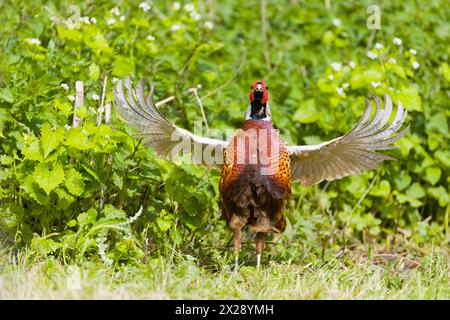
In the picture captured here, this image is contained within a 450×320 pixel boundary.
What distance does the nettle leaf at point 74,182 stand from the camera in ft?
13.6

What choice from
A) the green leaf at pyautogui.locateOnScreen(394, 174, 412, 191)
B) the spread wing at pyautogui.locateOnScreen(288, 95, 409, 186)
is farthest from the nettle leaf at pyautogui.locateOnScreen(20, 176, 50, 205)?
the green leaf at pyautogui.locateOnScreen(394, 174, 412, 191)

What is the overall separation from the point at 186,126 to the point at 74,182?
1340 millimetres

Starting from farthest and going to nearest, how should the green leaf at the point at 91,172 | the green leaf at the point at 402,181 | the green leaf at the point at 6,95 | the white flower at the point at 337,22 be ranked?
the white flower at the point at 337,22, the green leaf at the point at 402,181, the green leaf at the point at 6,95, the green leaf at the point at 91,172

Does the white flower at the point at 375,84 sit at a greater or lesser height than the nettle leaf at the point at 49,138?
greater

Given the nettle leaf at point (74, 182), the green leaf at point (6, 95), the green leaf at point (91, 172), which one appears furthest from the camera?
the green leaf at point (6, 95)

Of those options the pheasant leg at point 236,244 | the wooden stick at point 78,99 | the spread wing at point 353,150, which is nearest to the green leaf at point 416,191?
the spread wing at point 353,150

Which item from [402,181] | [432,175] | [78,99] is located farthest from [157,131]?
[432,175]

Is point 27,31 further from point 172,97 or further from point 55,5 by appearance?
point 172,97

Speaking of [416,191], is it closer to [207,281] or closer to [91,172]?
[207,281]

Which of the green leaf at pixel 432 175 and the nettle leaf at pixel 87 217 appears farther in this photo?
the green leaf at pixel 432 175

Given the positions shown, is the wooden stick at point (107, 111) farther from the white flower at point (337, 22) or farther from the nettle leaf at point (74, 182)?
the white flower at point (337, 22)
